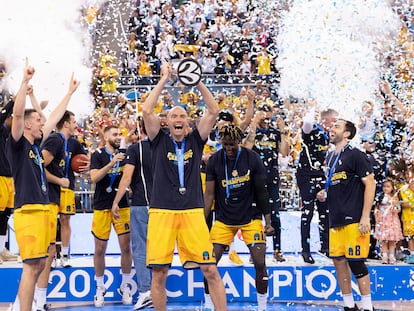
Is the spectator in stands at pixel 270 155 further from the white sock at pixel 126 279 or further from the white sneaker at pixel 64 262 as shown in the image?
the white sneaker at pixel 64 262

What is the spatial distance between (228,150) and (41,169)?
1.80 meters

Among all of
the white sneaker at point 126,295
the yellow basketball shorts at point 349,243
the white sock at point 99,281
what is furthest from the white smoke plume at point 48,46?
the yellow basketball shorts at point 349,243

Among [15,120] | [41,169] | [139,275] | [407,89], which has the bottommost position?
[139,275]

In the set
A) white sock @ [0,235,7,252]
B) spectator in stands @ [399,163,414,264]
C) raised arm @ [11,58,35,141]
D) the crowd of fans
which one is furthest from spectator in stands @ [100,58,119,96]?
raised arm @ [11,58,35,141]

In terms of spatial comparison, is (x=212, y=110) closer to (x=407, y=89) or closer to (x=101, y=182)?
(x=101, y=182)

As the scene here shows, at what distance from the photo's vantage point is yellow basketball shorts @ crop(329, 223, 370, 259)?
6.54 metres

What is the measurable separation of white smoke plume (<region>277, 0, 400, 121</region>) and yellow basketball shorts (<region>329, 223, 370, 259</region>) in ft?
11.7

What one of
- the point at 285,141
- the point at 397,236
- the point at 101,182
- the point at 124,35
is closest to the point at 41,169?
the point at 101,182

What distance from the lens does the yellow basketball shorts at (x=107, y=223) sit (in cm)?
761

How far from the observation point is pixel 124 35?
14516mm

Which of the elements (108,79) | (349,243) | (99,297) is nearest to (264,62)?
(108,79)

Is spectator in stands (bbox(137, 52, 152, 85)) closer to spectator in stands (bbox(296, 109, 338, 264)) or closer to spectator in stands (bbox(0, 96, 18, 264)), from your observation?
spectator in stands (bbox(0, 96, 18, 264))

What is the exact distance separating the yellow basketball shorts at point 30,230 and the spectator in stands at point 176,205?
3.06ft

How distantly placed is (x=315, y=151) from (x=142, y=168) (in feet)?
7.18
